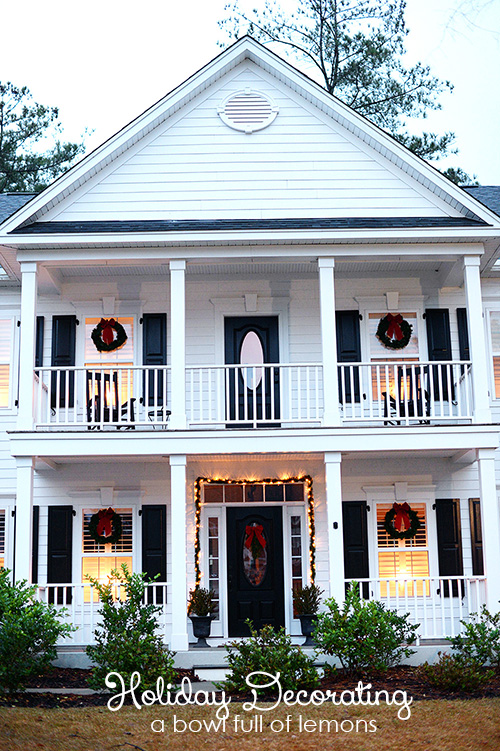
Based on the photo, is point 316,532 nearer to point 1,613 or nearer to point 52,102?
point 1,613

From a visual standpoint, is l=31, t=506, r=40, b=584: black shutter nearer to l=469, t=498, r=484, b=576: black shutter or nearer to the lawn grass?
the lawn grass

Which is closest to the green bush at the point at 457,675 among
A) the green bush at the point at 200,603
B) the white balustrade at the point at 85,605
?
the green bush at the point at 200,603

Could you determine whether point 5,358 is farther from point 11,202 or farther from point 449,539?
point 449,539

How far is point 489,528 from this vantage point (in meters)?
11.5

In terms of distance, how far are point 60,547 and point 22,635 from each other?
370 cm

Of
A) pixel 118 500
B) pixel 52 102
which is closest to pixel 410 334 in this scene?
pixel 118 500

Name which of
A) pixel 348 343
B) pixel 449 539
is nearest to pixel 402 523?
pixel 449 539

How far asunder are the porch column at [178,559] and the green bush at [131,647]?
37.3 inches

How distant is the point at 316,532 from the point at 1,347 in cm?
579

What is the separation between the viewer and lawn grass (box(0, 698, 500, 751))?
297 inches

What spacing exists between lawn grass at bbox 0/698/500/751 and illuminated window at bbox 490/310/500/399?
6.24 meters

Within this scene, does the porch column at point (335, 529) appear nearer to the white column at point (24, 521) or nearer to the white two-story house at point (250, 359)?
the white two-story house at point (250, 359)

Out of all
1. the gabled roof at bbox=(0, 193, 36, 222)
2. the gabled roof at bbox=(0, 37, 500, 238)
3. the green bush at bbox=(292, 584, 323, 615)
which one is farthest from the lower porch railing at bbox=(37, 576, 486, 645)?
the gabled roof at bbox=(0, 193, 36, 222)

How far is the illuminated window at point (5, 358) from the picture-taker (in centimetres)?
1375
